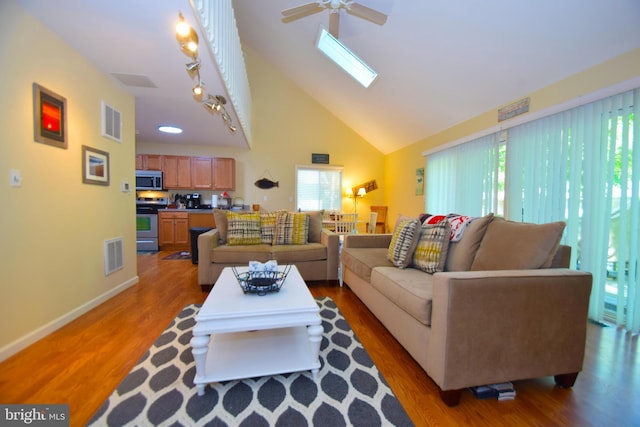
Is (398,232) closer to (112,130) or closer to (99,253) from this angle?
(99,253)

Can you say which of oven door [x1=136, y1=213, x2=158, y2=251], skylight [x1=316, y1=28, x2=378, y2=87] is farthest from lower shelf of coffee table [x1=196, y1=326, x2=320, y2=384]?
oven door [x1=136, y1=213, x2=158, y2=251]

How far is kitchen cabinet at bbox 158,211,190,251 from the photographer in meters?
5.13

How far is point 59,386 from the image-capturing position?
1.38 m

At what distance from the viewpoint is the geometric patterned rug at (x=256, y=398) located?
3.87 ft

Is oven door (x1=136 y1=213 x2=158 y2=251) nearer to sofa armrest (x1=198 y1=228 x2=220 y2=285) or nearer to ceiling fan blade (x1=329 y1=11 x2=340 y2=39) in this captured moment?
sofa armrest (x1=198 y1=228 x2=220 y2=285)

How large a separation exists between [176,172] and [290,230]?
3.48 meters

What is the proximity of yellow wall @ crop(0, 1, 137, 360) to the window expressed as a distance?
12.5 feet

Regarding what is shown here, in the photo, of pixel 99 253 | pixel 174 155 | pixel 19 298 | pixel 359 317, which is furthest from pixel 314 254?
pixel 174 155

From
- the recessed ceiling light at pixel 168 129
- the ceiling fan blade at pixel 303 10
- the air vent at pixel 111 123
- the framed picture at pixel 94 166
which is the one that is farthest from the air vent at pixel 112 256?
the ceiling fan blade at pixel 303 10

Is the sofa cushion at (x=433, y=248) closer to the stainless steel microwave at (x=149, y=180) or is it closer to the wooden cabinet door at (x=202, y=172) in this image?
the wooden cabinet door at (x=202, y=172)

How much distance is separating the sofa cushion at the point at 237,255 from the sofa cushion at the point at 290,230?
351mm

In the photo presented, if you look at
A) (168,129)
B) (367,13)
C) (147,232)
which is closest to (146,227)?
(147,232)

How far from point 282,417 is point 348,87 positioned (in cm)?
470

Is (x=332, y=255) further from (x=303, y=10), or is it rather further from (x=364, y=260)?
(x=303, y=10)
